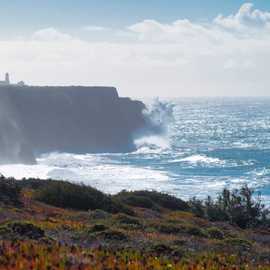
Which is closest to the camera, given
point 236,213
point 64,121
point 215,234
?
point 215,234

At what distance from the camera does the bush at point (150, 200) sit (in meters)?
29.0

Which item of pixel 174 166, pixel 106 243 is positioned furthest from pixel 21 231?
pixel 174 166

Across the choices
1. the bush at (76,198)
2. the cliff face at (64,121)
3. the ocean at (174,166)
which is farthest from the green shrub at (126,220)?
the cliff face at (64,121)

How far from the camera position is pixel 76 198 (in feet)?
83.0

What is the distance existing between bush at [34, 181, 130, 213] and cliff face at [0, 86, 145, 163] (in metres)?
65.3

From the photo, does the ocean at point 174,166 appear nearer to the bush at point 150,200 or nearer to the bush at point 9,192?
the bush at point 150,200

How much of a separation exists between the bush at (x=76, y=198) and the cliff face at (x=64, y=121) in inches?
2572

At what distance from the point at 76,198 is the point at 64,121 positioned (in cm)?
9595

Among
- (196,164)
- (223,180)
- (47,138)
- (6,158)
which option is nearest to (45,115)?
(47,138)

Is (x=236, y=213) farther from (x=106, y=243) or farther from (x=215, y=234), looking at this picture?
(x=106, y=243)

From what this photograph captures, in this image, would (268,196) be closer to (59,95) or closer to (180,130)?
(59,95)

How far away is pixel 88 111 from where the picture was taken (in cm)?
12788

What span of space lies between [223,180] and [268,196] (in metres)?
13.8

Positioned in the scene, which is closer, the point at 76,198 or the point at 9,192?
the point at 9,192
